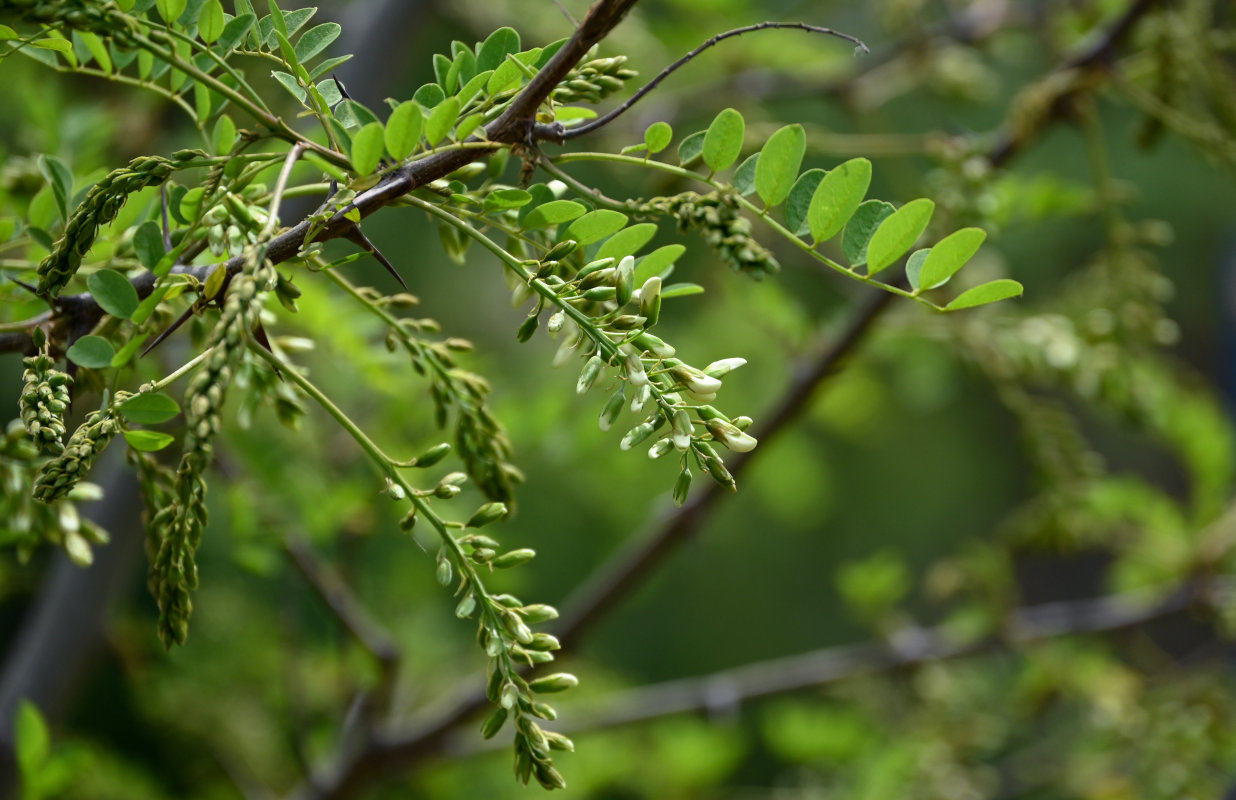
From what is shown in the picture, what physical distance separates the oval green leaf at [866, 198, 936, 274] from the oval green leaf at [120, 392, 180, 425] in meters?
0.25

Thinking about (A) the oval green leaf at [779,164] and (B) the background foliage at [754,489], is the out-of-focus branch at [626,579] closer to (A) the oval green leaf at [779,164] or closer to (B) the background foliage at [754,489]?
(B) the background foliage at [754,489]

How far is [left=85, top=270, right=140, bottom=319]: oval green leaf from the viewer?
0.30 metres

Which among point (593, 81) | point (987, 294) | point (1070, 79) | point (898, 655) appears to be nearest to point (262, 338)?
point (593, 81)

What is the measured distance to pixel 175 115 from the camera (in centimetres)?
124

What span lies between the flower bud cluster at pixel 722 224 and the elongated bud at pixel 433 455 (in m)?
0.11

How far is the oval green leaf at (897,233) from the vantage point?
35 centimetres

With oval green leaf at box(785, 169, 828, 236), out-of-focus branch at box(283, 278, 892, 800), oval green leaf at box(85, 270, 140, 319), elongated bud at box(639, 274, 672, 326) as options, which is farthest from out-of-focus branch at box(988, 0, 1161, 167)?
oval green leaf at box(85, 270, 140, 319)

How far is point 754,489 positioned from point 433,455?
1609 millimetres

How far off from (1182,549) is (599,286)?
3.24 ft

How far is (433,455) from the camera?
33 cm

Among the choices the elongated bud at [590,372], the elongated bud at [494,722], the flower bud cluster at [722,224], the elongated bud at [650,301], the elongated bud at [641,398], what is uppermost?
the flower bud cluster at [722,224]

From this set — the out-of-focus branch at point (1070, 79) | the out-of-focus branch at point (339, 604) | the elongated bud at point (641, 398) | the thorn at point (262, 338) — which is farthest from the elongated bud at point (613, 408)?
the out-of-focus branch at point (1070, 79)

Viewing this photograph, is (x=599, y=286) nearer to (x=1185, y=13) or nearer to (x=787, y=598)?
(x=1185, y=13)

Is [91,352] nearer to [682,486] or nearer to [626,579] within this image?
[682,486]
